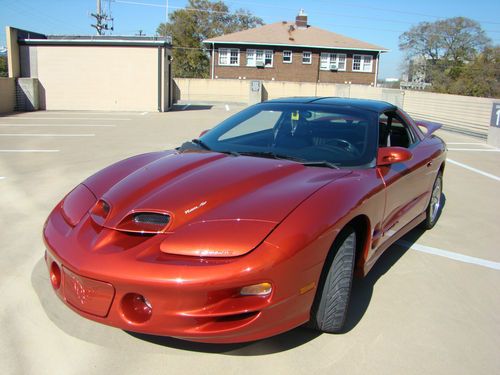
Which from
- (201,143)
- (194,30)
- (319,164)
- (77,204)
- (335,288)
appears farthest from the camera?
(194,30)

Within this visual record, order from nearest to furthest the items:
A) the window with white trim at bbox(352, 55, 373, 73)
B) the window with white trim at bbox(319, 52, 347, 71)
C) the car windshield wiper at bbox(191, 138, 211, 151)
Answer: the car windshield wiper at bbox(191, 138, 211, 151) → the window with white trim at bbox(319, 52, 347, 71) → the window with white trim at bbox(352, 55, 373, 73)

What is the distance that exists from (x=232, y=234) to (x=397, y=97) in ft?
75.1

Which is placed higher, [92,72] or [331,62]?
[331,62]

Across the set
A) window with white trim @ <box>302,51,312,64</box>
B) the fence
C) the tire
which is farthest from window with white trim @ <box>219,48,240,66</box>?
the tire

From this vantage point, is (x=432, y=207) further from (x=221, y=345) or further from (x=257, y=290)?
(x=257, y=290)

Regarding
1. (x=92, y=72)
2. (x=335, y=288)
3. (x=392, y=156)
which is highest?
(x=92, y=72)

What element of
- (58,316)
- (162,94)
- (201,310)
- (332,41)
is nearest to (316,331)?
(201,310)

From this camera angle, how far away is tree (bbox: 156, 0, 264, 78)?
52969mm

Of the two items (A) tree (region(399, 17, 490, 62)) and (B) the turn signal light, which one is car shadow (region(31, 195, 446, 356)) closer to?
(B) the turn signal light

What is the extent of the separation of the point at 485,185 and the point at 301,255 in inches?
255

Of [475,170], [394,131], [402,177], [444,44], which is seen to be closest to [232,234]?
[402,177]

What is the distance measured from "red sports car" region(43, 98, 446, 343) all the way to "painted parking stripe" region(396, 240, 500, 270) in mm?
931

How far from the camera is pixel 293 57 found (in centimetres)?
4116

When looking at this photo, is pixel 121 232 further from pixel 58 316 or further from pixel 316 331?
pixel 316 331
